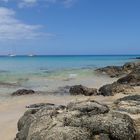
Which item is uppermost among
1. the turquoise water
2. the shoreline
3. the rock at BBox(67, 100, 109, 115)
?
the rock at BBox(67, 100, 109, 115)

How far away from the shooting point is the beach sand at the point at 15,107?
9938mm

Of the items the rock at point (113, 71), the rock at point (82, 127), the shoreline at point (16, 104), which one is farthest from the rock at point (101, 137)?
the rock at point (113, 71)

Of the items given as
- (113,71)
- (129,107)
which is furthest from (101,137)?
(113,71)

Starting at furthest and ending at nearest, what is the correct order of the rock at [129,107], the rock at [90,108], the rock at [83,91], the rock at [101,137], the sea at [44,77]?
1. the sea at [44,77]
2. the rock at [83,91]
3. the rock at [129,107]
4. the rock at [90,108]
5. the rock at [101,137]

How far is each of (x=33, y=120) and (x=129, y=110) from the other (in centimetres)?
222

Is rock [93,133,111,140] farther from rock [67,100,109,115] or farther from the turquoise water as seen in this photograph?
the turquoise water

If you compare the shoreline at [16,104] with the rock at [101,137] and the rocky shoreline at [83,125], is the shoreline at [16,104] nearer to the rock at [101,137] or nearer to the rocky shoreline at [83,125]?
the rocky shoreline at [83,125]

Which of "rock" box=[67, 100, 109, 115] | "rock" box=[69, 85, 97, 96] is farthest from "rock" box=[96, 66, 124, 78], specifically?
"rock" box=[67, 100, 109, 115]

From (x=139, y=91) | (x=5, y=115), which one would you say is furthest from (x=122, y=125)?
(x=139, y=91)

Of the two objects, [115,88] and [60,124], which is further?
[115,88]

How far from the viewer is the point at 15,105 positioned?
49.5 ft

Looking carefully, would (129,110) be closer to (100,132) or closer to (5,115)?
(100,132)

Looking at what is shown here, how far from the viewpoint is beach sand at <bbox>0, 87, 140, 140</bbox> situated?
32.6 feet

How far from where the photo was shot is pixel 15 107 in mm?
14516
